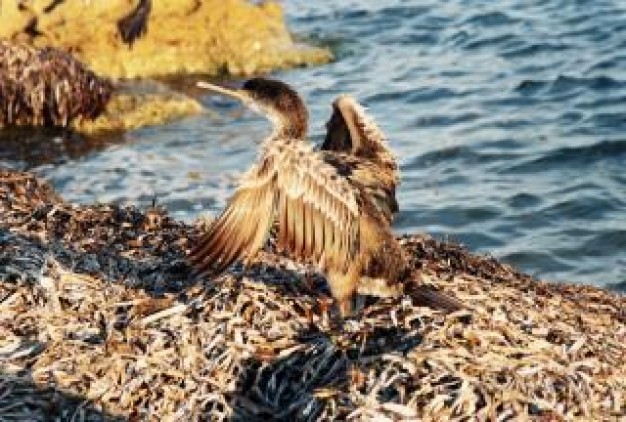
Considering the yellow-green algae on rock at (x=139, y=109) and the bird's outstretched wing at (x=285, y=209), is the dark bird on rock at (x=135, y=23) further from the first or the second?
the bird's outstretched wing at (x=285, y=209)

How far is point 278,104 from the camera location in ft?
16.0

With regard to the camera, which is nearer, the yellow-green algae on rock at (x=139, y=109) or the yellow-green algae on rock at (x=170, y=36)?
the yellow-green algae on rock at (x=139, y=109)

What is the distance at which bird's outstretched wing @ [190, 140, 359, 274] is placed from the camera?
452 centimetres

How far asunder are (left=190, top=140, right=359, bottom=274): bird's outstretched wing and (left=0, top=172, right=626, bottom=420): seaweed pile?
1.25ft

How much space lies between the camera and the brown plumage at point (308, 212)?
4.54 metres

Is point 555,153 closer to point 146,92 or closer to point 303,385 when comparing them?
point 146,92

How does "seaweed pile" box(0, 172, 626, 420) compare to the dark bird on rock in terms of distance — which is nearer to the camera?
"seaweed pile" box(0, 172, 626, 420)

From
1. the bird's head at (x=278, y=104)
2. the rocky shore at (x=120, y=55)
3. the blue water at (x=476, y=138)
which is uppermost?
the bird's head at (x=278, y=104)

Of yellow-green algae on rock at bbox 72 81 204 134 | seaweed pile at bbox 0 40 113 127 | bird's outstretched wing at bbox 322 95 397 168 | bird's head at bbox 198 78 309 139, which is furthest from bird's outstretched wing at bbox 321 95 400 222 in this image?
yellow-green algae on rock at bbox 72 81 204 134

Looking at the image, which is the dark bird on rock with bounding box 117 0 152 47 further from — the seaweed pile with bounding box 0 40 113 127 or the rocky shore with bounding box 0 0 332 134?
the seaweed pile with bounding box 0 40 113 127

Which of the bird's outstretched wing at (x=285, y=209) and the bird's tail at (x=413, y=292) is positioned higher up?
the bird's outstretched wing at (x=285, y=209)

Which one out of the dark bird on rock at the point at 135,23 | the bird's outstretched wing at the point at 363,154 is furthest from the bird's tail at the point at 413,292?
the dark bird on rock at the point at 135,23

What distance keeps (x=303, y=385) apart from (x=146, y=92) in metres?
9.10

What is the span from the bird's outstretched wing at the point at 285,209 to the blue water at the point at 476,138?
4.50 m
